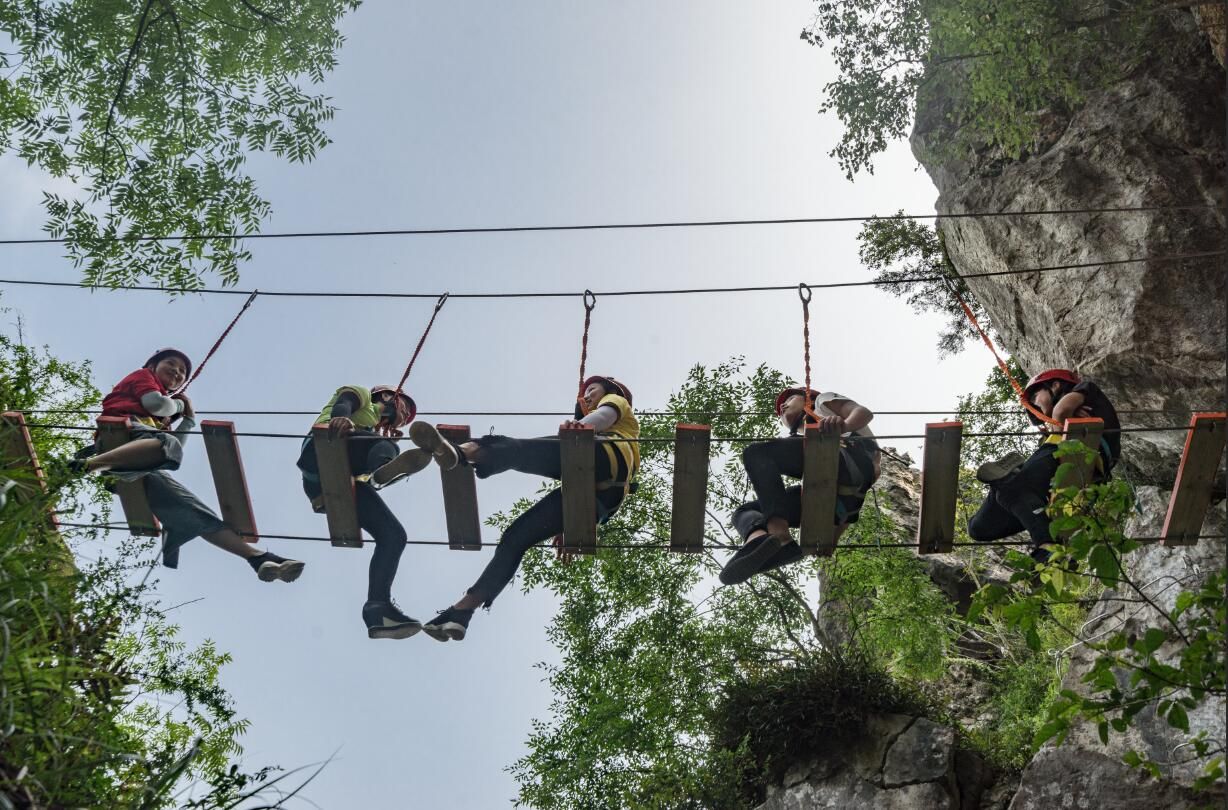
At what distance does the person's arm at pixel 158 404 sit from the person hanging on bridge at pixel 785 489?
3.26m

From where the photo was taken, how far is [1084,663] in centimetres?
817

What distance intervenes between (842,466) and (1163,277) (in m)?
3.71

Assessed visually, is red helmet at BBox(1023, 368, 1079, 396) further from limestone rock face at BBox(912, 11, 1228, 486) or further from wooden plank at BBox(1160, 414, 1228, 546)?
limestone rock face at BBox(912, 11, 1228, 486)

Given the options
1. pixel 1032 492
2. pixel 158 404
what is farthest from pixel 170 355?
pixel 1032 492

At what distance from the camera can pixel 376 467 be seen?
5613mm

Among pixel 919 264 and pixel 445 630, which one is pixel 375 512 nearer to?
pixel 445 630

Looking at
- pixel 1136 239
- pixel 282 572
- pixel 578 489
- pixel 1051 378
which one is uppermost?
pixel 1136 239

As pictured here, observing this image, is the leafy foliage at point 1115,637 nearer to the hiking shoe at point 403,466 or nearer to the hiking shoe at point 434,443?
the hiking shoe at point 434,443

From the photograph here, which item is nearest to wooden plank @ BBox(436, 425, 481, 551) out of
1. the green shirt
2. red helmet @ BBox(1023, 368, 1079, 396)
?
the green shirt

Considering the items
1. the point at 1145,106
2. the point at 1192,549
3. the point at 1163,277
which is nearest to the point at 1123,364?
the point at 1163,277

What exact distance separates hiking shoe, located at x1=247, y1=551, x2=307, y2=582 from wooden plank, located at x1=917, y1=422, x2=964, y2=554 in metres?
3.41

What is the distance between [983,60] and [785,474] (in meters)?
4.10

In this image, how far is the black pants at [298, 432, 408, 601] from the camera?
18.2 feet

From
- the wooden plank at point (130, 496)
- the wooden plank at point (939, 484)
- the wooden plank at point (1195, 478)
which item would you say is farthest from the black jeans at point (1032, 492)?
the wooden plank at point (130, 496)
